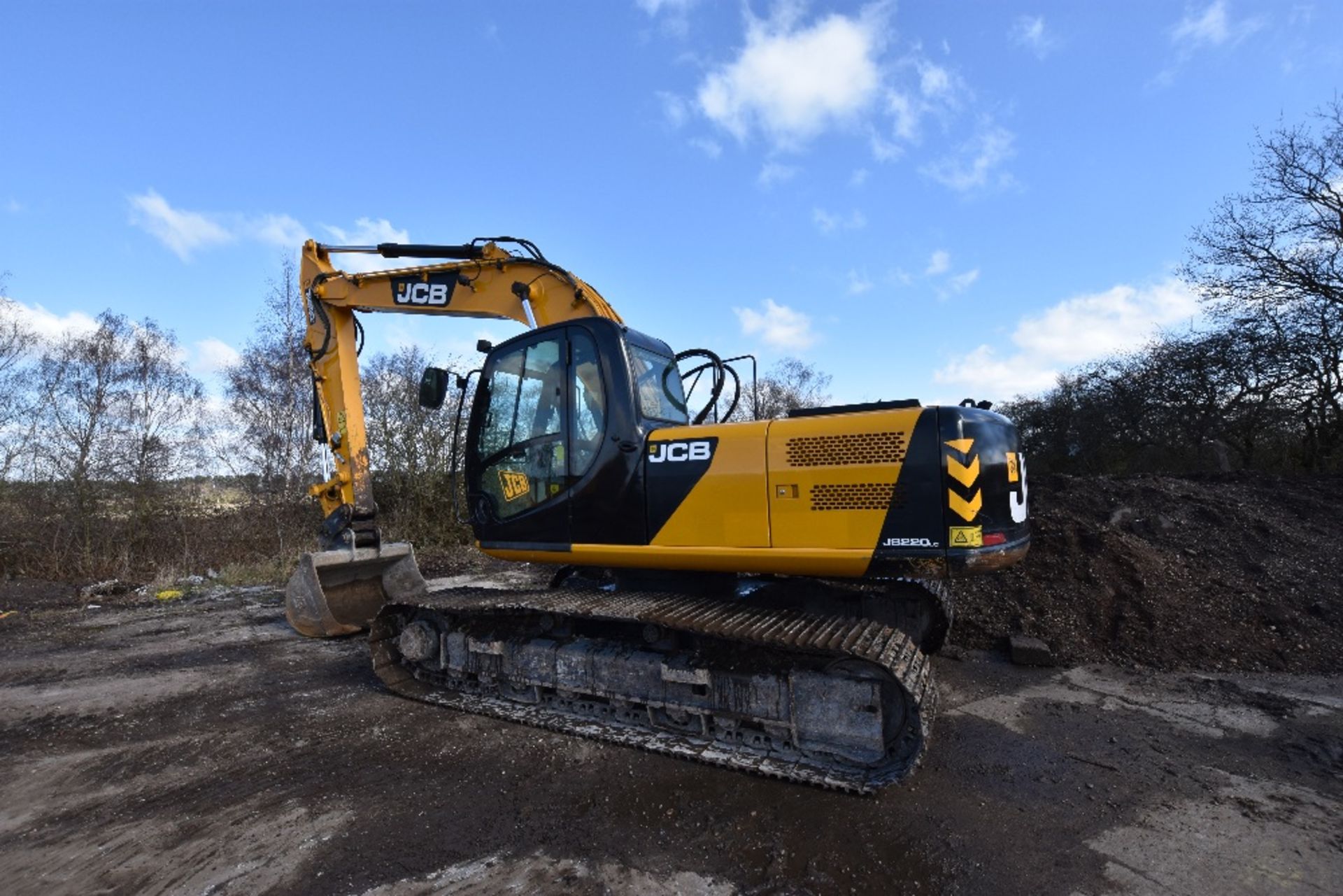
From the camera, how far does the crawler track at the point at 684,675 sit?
317cm

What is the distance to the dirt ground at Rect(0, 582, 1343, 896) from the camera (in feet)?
8.42

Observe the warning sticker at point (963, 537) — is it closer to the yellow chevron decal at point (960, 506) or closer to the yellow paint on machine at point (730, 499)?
the yellow chevron decal at point (960, 506)

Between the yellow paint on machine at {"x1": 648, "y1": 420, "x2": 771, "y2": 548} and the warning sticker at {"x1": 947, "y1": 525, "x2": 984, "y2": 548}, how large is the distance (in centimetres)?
96

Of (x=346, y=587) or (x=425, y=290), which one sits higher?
(x=425, y=290)

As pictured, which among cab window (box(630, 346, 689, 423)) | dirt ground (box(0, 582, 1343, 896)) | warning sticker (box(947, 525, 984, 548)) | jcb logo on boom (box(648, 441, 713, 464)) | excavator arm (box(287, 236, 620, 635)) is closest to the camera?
dirt ground (box(0, 582, 1343, 896))

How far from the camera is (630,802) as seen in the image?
10.3 feet

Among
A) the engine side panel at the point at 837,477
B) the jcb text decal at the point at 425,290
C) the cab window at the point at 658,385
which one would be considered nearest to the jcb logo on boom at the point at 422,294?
the jcb text decal at the point at 425,290

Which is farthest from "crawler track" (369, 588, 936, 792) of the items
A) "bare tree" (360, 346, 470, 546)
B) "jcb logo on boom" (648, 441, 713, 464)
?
"bare tree" (360, 346, 470, 546)

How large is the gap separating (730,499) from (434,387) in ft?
7.45

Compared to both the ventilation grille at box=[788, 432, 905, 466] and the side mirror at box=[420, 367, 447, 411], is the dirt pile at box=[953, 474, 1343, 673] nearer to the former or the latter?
the ventilation grille at box=[788, 432, 905, 466]

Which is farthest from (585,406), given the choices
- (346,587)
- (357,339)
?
(346,587)

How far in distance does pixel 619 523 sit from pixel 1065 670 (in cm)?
396

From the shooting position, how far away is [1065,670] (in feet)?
17.3

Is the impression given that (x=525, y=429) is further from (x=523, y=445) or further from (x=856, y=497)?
(x=856, y=497)
